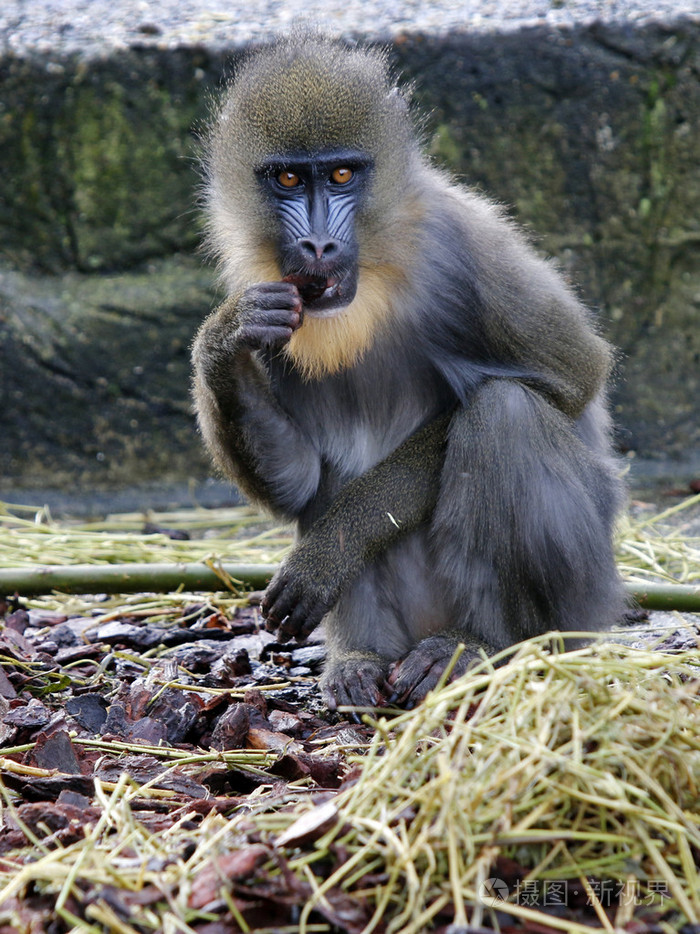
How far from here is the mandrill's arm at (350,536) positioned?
11.9 feet

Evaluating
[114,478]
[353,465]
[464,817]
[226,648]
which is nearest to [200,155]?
[353,465]

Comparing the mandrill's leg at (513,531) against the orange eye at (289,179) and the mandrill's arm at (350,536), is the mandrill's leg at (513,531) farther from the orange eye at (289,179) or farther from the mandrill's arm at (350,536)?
the orange eye at (289,179)

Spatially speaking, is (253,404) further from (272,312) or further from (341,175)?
(341,175)

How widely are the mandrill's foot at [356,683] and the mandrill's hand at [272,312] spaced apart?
1133 mm

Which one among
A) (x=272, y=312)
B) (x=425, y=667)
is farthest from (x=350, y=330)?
(x=425, y=667)

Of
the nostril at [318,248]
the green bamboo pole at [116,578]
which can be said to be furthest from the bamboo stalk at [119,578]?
the nostril at [318,248]

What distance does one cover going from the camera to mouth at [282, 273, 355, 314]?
3293 mm

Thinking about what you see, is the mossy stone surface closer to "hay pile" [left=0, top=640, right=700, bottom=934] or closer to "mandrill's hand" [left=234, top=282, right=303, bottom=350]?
"mandrill's hand" [left=234, top=282, right=303, bottom=350]

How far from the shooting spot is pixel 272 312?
3.26 metres

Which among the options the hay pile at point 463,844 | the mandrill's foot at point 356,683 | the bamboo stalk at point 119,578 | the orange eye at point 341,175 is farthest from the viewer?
the bamboo stalk at point 119,578

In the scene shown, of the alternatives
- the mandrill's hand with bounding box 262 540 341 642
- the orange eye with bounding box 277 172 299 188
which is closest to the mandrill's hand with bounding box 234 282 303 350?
the orange eye with bounding box 277 172 299 188

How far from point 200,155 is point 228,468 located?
1.20m

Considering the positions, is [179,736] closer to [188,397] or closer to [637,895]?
[637,895]

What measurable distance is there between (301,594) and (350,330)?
0.89 meters
